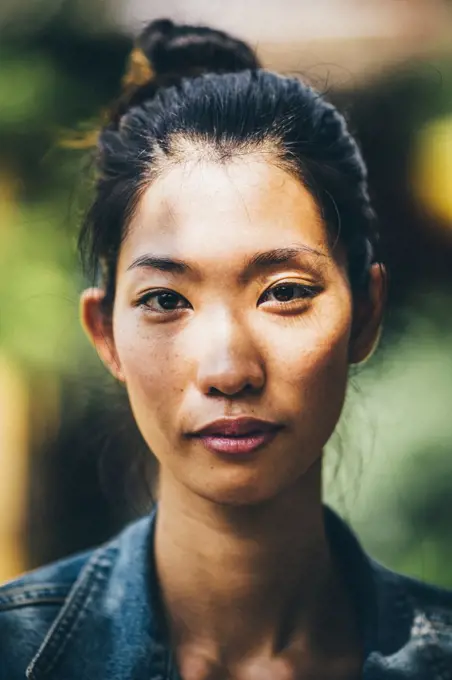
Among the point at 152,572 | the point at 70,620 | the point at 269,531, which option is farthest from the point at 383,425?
the point at 70,620

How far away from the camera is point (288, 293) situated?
0.97m

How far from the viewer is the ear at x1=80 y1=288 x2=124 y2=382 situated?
104cm

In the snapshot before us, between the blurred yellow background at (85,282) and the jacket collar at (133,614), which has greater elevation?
the blurred yellow background at (85,282)

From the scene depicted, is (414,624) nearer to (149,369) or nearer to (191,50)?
(149,369)

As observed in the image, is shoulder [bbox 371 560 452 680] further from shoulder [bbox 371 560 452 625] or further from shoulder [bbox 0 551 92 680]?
shoulder [bbox 0 551 92 680]

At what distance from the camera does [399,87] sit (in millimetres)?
1120

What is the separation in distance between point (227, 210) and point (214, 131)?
9 centimetres

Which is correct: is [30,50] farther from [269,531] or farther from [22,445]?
[269,531]

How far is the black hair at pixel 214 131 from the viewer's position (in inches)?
38.8

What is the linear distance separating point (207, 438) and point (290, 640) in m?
0.27

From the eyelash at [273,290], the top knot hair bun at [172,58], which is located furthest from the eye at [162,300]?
the top knot hair bun at [172,58]

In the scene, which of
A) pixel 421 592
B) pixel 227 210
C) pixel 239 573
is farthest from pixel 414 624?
pixel 227 210

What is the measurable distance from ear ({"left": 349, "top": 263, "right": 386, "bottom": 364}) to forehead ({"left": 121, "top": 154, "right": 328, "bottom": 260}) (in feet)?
0.33

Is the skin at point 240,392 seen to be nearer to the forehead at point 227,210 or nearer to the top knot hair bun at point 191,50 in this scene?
the forehead at point 227,210
